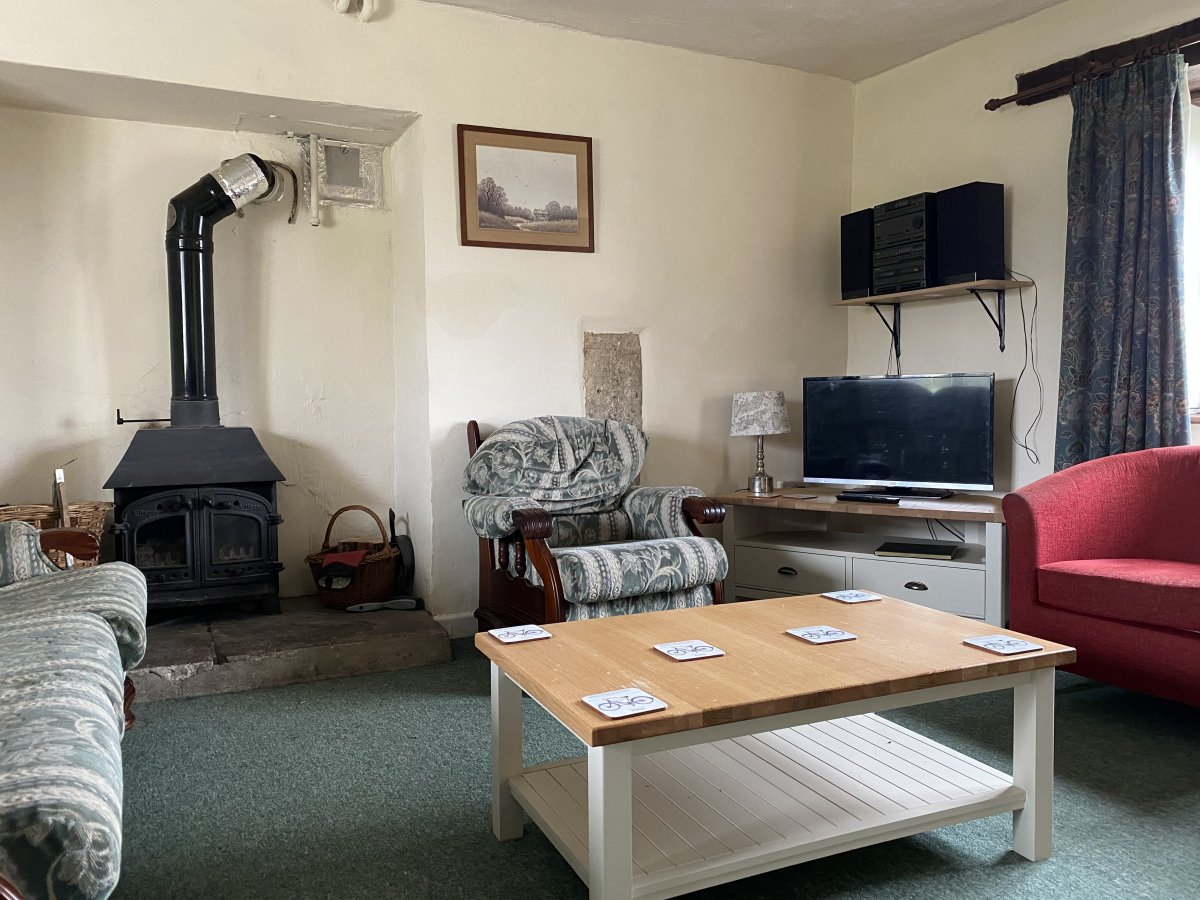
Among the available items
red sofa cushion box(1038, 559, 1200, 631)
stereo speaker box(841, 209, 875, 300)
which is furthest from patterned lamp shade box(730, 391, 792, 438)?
red sofa cushion box(1038, 559, 1200, 631)

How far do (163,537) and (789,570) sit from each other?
99.6 inches

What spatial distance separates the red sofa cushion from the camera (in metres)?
2.52

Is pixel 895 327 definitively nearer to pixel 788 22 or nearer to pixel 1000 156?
pixel 1000 156

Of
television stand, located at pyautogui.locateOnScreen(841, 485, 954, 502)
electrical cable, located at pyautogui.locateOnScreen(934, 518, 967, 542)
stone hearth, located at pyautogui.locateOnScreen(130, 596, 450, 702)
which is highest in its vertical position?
television stand, located at pyautogui.locateOnScreen(841, 485, 954, 502)

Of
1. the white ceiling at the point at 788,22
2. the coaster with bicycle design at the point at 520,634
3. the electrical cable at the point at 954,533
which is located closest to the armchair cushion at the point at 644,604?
the coaster with bicycle design at the point at 520,634

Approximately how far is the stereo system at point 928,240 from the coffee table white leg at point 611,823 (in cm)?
295

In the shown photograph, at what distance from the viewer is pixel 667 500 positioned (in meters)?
3.49

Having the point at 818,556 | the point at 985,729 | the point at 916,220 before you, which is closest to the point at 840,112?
the point at 916,220

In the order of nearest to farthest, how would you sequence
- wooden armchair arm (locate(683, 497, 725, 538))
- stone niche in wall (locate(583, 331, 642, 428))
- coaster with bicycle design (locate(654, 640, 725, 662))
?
coaster with bicycle design (locate(654, 640, 725, 662)) < wooden armchair arm (locate(683, 497, 725, 538)) < stone niche in wall (locate(583, 331, 642, 428))

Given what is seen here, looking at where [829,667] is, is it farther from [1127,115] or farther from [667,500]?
[1127,115]

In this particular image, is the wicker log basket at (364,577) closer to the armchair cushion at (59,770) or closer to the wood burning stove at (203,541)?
the wood burning stove at (203,541)

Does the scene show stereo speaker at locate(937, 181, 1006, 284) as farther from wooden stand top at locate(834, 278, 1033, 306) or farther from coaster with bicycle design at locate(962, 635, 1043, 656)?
coaster with bicycle design at locate(962, 635, 1043, 656)

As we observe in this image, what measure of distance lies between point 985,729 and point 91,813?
2.37m

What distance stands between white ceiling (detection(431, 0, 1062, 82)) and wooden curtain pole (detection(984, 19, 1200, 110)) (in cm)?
29
